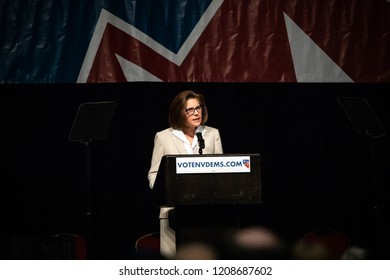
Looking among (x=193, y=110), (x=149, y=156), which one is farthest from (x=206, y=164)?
(x=149, y=156)

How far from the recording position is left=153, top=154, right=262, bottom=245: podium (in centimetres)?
391

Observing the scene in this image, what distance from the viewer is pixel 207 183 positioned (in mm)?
3918

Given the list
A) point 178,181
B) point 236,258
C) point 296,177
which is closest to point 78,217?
point 296,177

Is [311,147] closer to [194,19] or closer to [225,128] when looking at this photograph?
[225,128]

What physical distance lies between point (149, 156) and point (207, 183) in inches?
99.8

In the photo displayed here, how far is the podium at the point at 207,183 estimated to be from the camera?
3.91 m

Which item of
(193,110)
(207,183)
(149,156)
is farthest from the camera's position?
(149,156)

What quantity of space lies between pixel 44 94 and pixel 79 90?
1.01ft

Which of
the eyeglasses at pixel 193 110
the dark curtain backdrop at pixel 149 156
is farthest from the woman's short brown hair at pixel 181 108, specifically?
the dark curtain backdrop at pixel 149 156

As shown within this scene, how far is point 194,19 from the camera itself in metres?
6.07

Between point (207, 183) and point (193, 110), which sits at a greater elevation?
point (193, 110)

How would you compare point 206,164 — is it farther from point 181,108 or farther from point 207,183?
point 181,108

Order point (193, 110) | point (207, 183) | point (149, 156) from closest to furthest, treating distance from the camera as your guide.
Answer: point (207, 183) < point (193, 110) < point (149, 156)

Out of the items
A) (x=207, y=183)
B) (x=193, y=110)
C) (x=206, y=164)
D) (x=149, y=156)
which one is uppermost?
(x=193, y=110)
